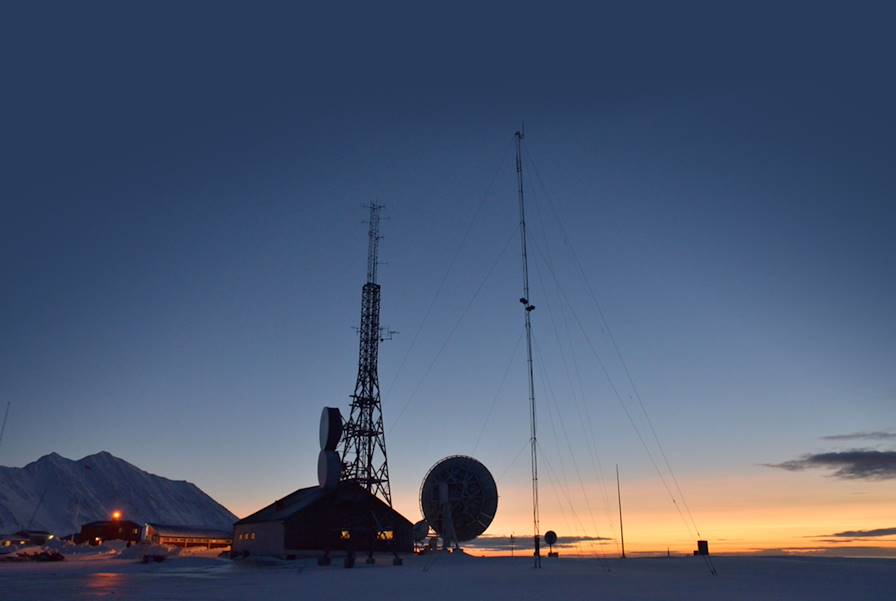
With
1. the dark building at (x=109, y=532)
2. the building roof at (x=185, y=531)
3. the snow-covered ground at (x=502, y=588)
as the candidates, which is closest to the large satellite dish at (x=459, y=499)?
the snow-covered ground at (x=502, y=588)

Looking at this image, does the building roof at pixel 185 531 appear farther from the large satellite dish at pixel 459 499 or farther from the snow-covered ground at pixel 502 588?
the snow-covered ground at pixel 502 588

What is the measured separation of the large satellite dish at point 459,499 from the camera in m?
71.2

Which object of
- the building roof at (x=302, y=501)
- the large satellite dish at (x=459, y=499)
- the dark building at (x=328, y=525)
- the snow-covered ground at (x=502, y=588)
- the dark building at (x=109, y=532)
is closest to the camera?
the snow-covered ground at (x=502, y=588)

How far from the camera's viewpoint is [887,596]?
29.8 metres

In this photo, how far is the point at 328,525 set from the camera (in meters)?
73.7

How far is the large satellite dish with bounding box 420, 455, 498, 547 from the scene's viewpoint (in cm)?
7125

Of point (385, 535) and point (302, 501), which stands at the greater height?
point (302, 501)

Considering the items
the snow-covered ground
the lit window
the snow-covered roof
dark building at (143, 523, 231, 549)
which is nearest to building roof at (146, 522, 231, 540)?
dark building at (143, 523, 231, 549)

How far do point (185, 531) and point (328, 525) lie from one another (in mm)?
69068

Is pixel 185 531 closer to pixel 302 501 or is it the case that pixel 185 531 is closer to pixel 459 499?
pixel 302 501

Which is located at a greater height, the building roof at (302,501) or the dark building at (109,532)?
the building roof at (302,501)

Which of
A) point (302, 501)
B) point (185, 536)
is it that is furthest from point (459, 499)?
point (185, 536)

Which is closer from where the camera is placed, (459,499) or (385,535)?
(459,499)

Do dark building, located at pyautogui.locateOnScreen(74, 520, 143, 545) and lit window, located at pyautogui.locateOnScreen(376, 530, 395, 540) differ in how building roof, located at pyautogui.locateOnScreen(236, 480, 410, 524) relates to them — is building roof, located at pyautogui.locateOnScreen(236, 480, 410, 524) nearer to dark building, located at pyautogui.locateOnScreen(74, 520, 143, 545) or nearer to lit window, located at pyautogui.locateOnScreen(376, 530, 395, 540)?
lit window, located at pyautogui.locateOnScreen(376, 530, 395, 540)
